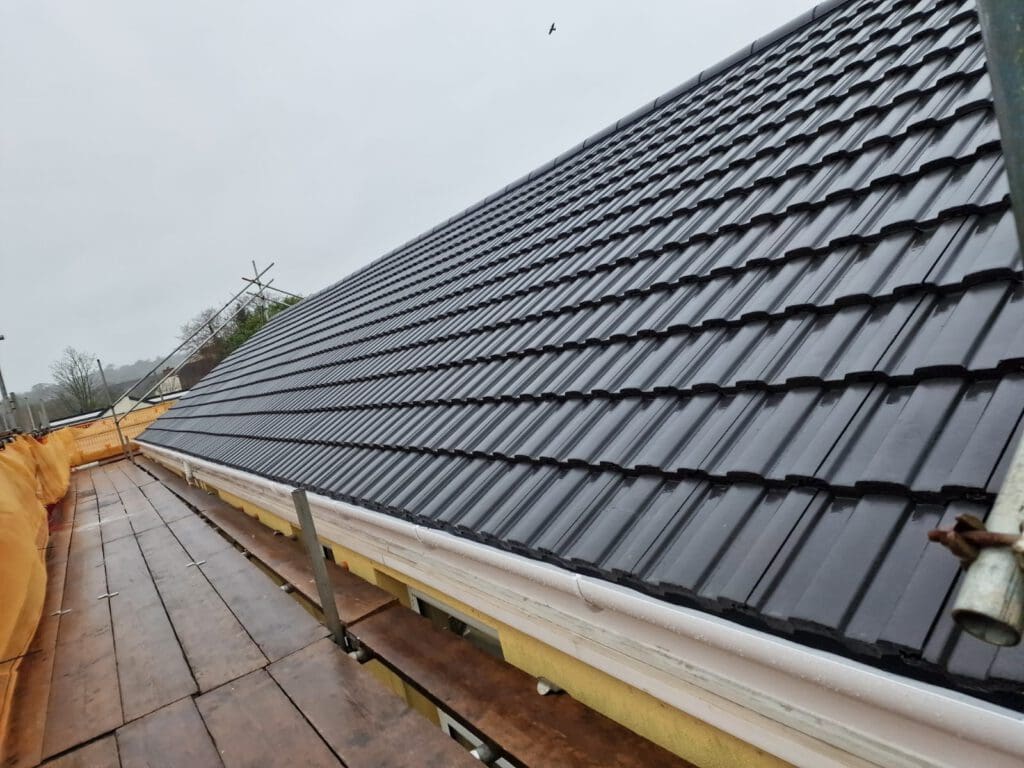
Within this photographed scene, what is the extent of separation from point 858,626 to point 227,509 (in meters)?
6.37

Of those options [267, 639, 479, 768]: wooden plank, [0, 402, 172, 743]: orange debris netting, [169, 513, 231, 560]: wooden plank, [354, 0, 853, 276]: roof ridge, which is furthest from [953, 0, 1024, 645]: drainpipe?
[354, 0, 853, 276]: roof ridge

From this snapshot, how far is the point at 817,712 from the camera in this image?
1.24 metres

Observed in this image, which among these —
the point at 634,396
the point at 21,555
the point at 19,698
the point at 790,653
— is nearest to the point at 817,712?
the point at 790,653

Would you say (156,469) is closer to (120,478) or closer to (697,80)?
(120,478)

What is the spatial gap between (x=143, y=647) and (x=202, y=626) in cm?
30

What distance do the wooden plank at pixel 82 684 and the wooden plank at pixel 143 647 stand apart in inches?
2.1

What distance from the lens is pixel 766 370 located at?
1.97 meters

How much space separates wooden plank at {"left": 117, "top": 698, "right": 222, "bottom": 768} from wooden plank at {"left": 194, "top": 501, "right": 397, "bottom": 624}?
769 millimetres

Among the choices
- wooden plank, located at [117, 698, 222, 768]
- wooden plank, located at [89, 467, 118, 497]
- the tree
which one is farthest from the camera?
the tree

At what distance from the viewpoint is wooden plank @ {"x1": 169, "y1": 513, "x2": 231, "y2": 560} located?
4449 millimetres

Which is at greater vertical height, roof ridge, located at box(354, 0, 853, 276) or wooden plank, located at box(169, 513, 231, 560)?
roof ridge, located at box(354, 0, 853, 276)

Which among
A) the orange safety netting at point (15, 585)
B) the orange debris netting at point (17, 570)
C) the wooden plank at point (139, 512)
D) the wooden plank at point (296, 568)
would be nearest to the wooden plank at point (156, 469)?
the wooden plank at point (139, 512)

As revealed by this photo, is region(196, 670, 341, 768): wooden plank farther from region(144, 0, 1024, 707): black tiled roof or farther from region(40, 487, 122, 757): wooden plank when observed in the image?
region(144, 0, 1024, 707): black tiled roof

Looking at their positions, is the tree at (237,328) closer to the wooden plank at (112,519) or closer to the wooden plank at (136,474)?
the wooden plank at (136,474)
